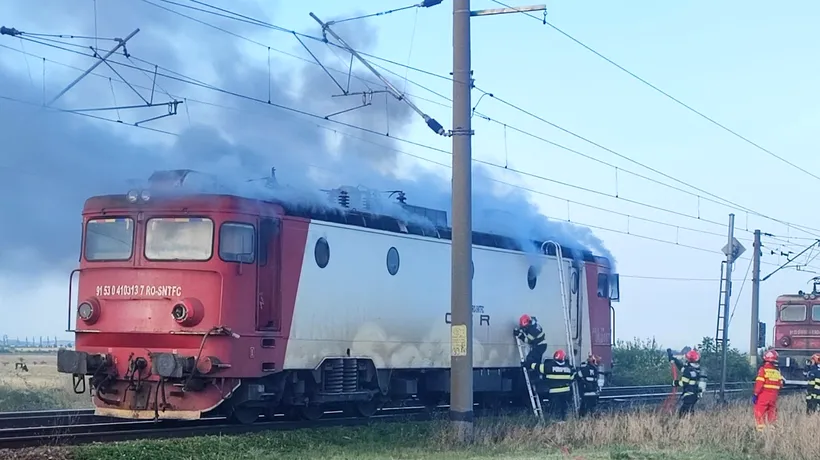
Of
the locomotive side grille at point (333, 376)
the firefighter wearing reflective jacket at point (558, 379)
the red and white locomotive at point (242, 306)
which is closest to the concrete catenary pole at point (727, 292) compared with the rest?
the firefighter wearing reflective jacket at point (558, 379)

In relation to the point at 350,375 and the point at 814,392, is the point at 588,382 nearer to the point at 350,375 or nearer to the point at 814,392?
the point at 814,392

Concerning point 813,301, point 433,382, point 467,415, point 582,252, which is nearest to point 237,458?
point 467,415

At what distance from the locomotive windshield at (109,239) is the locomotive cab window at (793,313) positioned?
24.8m

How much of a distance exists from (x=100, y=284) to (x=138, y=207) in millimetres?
1248

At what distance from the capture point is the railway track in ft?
44.9

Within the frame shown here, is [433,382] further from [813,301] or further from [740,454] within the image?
[813,301]

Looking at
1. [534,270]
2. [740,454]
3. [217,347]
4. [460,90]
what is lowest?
[740,454]

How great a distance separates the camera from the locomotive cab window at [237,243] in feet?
49.0

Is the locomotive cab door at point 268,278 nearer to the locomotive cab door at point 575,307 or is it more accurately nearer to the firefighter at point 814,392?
the locomotive cab door at point 575,307

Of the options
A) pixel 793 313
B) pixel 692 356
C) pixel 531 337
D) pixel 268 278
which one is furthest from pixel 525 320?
pixel 793 313

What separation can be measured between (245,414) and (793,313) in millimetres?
23333

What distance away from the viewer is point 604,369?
939 inches

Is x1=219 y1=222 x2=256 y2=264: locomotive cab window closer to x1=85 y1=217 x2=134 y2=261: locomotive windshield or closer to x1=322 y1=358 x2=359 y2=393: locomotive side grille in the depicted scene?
x1=85 y1=217 x2=134 y2=261: locomotive windshield

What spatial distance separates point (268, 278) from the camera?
50.6ft
